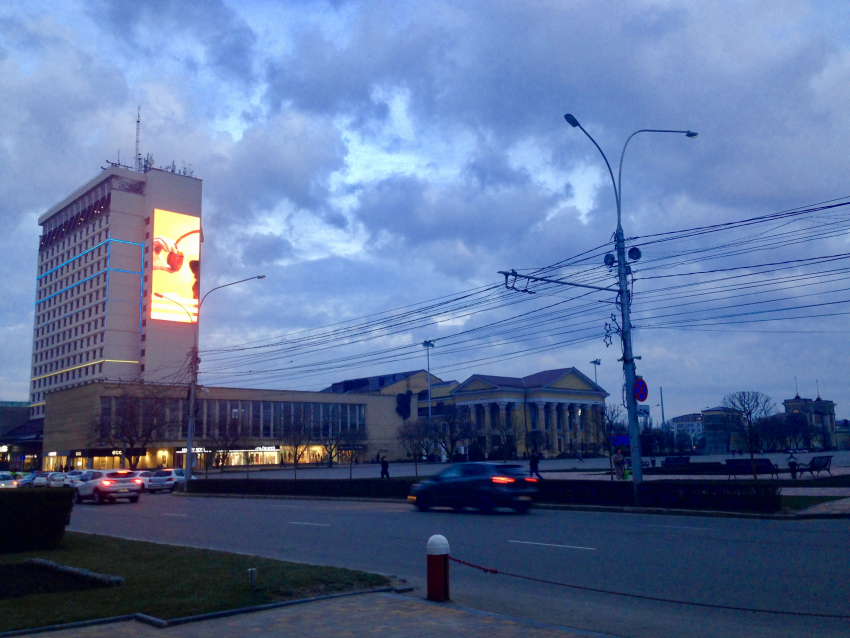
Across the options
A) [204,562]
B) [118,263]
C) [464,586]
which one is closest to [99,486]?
[204,562]

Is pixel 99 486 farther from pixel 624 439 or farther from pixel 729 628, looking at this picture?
pixel 729 628

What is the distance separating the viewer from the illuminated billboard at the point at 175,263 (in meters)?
103

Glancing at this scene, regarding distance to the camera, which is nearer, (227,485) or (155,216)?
(227,485)

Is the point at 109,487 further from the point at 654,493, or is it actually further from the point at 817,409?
the point at 817,409

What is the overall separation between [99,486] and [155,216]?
7875 centimetres

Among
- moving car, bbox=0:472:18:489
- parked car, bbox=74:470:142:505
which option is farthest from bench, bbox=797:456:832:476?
moving car, bbox=0:472:18:489

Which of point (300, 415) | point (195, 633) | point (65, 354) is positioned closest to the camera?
point (195, 633)

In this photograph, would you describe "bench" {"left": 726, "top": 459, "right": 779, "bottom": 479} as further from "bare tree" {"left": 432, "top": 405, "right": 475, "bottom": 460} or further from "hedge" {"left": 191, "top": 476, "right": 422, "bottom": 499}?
"bare tree" {"left": 432, "top": 405, "right": 475, "bottom": 460}

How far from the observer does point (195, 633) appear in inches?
281

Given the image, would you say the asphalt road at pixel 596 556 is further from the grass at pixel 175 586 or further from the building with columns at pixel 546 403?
the building with columns at pixel 546 403

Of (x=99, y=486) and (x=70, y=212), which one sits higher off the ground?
(x=70, y=212)

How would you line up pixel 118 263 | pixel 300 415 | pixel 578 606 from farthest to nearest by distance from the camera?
1. pixel 118 263
2. pixel 300 415
3. pixel 578 606

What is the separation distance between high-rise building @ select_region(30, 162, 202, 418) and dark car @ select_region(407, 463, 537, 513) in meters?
81.1

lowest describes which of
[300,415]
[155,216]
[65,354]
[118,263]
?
[300,415]
